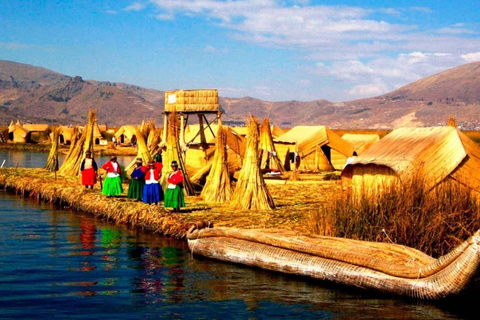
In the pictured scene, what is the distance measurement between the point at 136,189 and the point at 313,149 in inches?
519

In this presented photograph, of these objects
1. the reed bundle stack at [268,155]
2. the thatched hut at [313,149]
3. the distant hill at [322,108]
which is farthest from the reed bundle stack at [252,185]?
the distant hill at [322,108]

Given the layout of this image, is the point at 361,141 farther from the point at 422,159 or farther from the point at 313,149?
the point at 422,159

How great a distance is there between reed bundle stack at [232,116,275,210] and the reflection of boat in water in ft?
9.66

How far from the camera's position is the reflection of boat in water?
7.64 m

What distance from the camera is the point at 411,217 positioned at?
30.8 feet

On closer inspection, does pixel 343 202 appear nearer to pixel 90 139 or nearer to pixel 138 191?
pixel 138 191

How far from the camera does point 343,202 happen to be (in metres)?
10.1

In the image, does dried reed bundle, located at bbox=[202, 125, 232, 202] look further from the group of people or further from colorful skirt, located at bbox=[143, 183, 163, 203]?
colorful skirt, located at bbox=[143, 183, 163, 203]

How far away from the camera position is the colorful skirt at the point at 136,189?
14.9m

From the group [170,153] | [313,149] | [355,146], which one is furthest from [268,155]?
[170,153]

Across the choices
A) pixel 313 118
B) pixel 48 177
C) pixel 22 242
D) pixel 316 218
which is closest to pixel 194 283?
pixel 316 218

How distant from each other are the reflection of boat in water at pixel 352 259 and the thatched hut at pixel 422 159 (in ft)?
→ 8.07

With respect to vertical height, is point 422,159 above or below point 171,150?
below

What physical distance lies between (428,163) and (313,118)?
161601 mm
